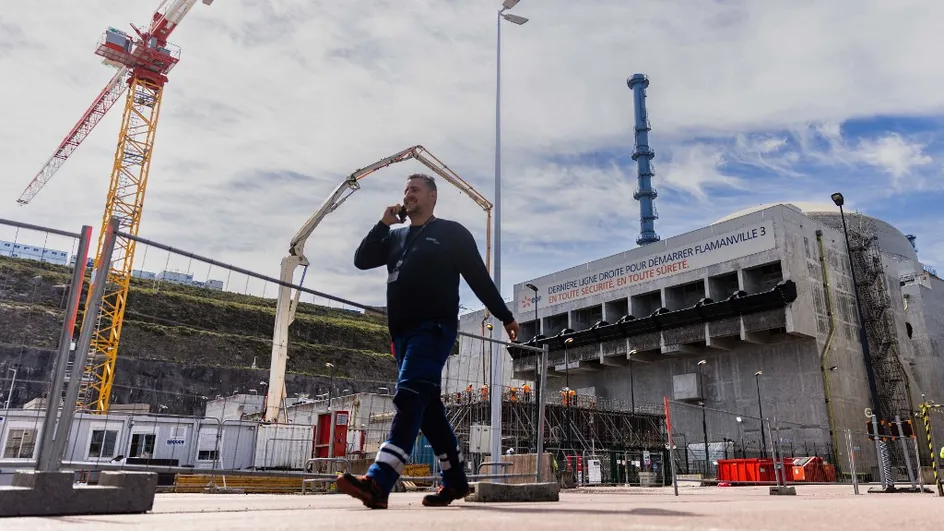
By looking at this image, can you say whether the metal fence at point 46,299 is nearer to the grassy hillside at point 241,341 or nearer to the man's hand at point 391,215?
the man's hand at point 391,215

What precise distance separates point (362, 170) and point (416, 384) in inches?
863

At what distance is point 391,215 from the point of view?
137 inches

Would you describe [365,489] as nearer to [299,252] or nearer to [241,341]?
[299,252]

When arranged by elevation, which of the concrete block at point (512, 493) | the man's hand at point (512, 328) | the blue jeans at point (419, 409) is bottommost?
the concrete block at point (512, 493)

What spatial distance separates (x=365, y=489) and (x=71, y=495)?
1.14 meters

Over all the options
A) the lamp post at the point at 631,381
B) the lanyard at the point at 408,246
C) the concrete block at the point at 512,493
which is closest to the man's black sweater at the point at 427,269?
the lanyard at the point at 408,246

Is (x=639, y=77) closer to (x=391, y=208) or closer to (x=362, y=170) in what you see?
(x=362, y=170)

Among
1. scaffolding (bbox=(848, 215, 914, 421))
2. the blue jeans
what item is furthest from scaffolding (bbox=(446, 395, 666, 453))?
the blue jeans

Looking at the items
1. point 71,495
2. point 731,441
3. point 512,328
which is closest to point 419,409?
point 512,328

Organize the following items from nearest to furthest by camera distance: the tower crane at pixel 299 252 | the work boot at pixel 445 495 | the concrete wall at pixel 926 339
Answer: the work boot at pixel 445 495, the tower crane at pixel 299 252, the concrete wall at pixel 926 339

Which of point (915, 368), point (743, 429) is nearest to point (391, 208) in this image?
point (743, 429)

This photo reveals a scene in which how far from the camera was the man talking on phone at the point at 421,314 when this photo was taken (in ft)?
9.06

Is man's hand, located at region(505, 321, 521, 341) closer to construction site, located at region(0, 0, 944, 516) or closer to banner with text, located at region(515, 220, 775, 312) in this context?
construction site, located at region(0, 0, 944, 516)

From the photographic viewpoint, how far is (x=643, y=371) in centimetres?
3738
